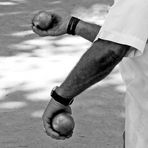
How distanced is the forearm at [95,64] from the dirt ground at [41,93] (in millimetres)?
1923

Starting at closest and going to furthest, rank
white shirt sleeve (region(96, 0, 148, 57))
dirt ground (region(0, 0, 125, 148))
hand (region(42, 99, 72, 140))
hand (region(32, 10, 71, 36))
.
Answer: white shirt sleeve (region(96, 0, 148, 57)) < hand (region(42, 99, 72, 140)) < hand (region(32, 10, 71, 36)) < dirt ground (region(0, 0, 125, 148))

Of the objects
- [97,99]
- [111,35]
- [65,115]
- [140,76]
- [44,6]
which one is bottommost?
[44,6]

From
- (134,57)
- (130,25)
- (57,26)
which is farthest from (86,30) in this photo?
(130,25)

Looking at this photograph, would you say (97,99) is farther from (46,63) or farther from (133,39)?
(133,39)

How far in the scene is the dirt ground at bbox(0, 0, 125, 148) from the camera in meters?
4.09

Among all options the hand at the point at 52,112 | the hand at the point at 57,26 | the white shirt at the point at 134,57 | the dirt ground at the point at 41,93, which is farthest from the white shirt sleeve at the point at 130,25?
the dirt ground at the point at 41,93

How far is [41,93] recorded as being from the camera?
471 cm

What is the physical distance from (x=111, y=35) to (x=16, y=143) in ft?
7.11

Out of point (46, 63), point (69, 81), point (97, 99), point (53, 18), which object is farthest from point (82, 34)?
point (46, 63)

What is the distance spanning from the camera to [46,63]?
17.4 ft

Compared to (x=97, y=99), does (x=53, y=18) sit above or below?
above

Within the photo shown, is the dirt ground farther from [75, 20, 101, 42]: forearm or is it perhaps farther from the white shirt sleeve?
the white shirt sleeve

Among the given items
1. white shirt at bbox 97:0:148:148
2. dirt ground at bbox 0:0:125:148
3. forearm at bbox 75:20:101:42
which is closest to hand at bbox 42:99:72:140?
white shirt at bbox 97:0:148:148

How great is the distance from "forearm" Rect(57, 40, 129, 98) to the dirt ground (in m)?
1.92
